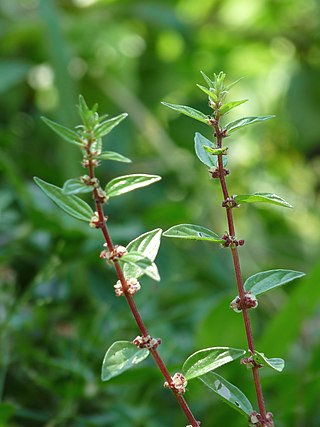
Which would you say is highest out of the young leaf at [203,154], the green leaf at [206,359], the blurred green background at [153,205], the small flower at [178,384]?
the blurred green background at [153,205]

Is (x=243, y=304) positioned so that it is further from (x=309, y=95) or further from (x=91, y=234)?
(x=309, y=95)

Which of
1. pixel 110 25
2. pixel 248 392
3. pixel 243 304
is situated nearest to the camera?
pixel 243 304

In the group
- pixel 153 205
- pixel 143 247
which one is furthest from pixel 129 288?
pixel 153 205

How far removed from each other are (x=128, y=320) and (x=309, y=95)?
1.48 feet

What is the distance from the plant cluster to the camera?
22 centimetres

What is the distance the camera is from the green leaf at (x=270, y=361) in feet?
0.71

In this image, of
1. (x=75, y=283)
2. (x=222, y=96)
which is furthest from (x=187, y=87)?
(x=222, y=96)

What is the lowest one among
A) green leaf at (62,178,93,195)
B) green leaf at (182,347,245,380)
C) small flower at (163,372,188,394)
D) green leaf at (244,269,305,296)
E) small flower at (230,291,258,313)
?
small flower at (163,372,188,394)

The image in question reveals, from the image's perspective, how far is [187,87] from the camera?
0.78 meters

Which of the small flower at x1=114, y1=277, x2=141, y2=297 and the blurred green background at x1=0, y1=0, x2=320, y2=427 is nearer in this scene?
the small flower at x1=114, y1=277, x2=141, y2=297

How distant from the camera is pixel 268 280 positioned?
0.23 meters

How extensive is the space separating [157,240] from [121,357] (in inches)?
1.4

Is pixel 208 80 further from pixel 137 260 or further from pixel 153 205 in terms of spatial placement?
pixel 153 205

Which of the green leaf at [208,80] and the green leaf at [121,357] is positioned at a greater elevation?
the green leaf at [208,80]
